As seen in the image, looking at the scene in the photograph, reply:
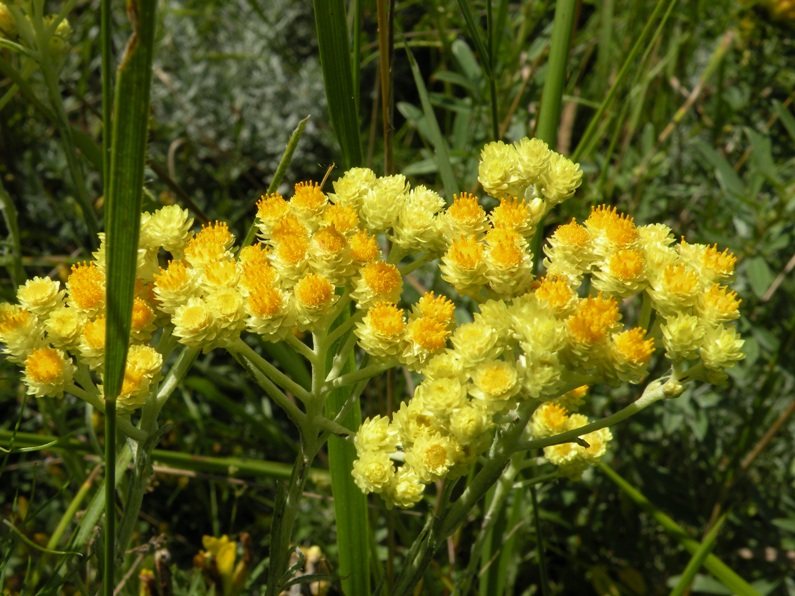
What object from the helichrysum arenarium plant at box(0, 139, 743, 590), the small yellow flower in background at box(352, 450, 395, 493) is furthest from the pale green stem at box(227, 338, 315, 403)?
the small yellow flower in background at box(352, 450, 395, 493)

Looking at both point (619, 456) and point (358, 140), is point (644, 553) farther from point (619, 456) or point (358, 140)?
point (358, 140)

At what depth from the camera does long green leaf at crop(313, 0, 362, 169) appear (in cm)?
92

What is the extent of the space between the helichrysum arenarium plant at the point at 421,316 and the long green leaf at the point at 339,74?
81 millimetres

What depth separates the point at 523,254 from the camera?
2.84ft

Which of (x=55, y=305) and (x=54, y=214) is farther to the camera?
(x=54, y=214)

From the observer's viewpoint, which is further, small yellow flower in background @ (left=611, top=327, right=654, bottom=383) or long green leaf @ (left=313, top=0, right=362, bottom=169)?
long green leaf @ (left=313, top=0, right=362, bottom=169)

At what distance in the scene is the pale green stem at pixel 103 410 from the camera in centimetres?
85

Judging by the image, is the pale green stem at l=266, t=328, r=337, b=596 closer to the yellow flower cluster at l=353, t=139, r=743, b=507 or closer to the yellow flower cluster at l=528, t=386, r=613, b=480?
the yellow flower cluster at l=353, t=139, r=743, b=507

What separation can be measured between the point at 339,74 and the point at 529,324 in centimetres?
37

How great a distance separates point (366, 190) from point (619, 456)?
1185 mm


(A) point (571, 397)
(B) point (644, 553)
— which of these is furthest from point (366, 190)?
(B) point (644, 553)

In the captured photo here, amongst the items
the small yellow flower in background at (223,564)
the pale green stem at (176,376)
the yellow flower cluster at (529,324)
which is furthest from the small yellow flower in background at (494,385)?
the small yellow flower in background at (223,564)

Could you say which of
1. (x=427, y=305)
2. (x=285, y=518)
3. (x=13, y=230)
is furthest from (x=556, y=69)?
(x=13, y=230)

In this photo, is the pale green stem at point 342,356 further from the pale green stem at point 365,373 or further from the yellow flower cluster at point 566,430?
the yellow flower cluster at point 566,430
